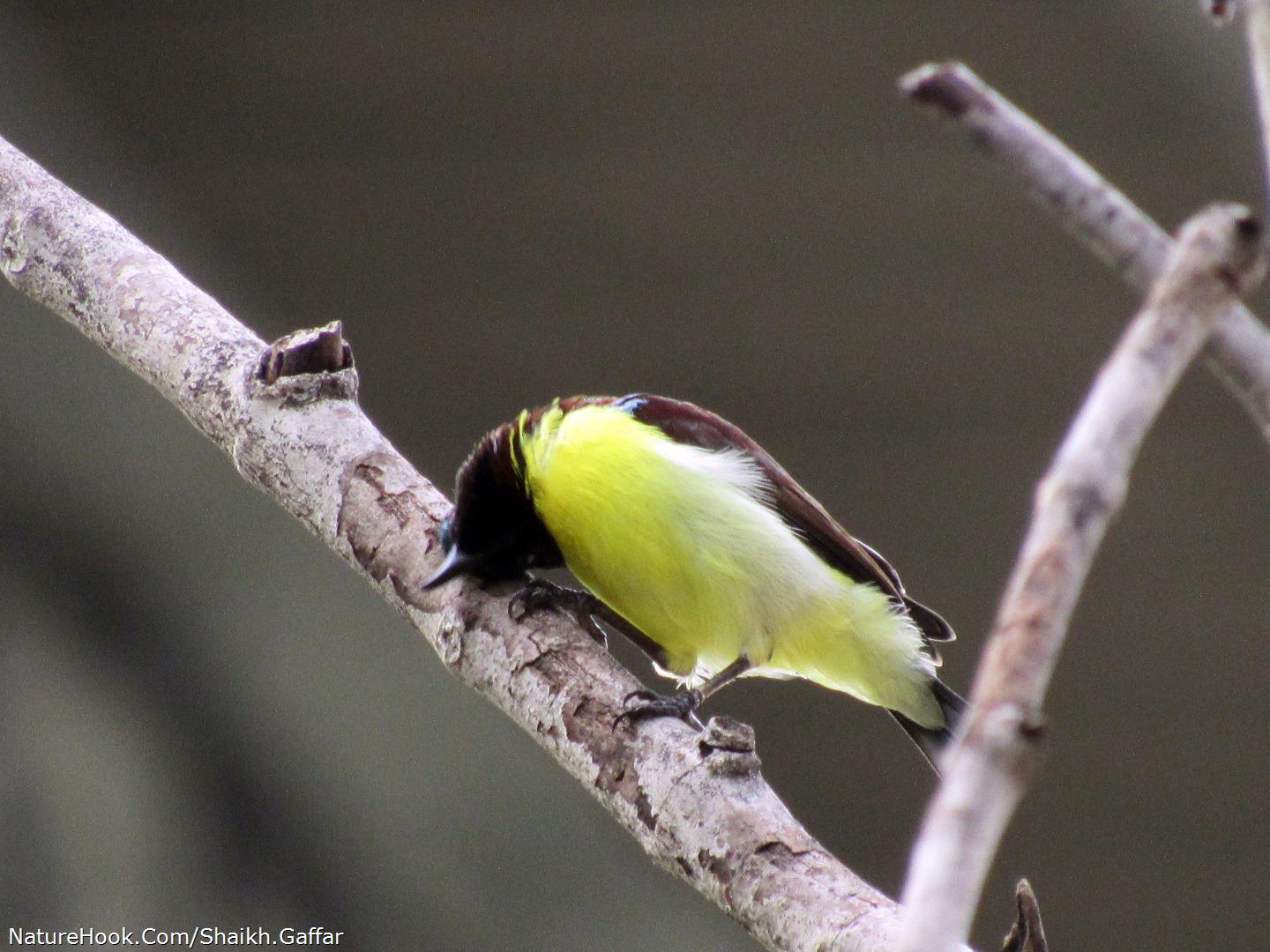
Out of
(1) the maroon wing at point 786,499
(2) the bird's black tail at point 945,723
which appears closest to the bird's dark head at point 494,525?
(1) the maroon wing at point 786,499

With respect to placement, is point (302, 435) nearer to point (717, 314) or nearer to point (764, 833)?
point (764, 833)

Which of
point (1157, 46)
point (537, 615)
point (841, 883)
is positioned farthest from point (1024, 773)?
point (1157, 46)

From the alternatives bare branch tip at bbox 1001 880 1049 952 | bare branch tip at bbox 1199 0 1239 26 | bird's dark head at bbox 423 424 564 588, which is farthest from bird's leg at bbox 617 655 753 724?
bare branch tip at bbox 1199 0 1239 26

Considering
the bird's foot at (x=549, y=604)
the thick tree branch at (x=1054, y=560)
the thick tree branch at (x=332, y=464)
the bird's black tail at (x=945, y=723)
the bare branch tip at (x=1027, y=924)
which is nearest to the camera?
the thick tree branch at (x=1054, y=560)

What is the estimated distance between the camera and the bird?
235 centimetres

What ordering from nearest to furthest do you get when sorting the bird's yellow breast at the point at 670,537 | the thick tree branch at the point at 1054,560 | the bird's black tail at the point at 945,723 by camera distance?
1. the thick tree branch at the point at 1054,560
2. the bird's yellow breast at the point at 670,537
3. the bird's black tail at the point at 945,723

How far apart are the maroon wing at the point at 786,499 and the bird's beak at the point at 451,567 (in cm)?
66

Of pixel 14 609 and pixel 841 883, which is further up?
pixel 841 883

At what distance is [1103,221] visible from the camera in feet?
1.76

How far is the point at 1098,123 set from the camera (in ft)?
11.2

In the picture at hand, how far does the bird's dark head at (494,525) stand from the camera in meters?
1.95

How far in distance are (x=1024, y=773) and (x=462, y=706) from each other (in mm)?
3344

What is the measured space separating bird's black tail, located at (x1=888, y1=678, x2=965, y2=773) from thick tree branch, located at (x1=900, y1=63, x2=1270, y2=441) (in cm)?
218

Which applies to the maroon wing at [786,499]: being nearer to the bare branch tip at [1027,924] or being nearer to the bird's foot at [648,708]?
the bird's foot at [648,708]
